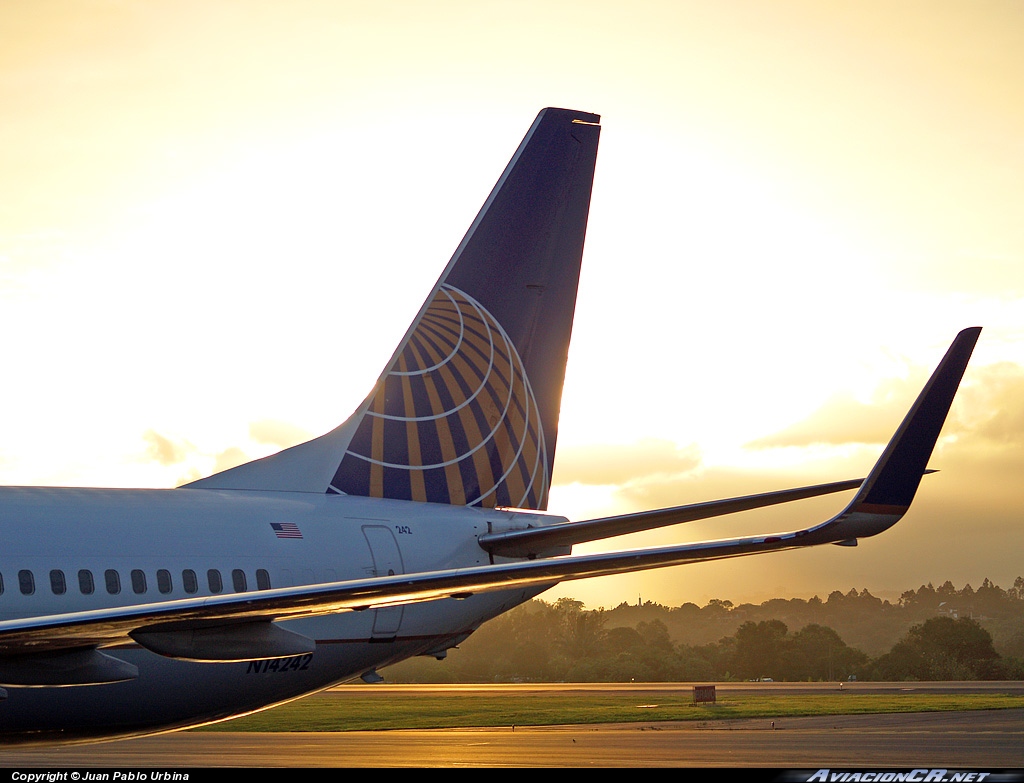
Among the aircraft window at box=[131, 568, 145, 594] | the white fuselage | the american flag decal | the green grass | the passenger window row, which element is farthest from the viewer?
the green grass

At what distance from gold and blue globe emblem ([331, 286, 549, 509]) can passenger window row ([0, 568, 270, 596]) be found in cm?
274

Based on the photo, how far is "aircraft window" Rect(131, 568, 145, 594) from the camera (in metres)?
12.3

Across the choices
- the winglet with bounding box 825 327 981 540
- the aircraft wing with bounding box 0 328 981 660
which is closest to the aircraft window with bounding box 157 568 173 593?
the aircraft wing with bounding box 0 328 981 660

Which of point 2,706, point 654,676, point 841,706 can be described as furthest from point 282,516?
point 654,676

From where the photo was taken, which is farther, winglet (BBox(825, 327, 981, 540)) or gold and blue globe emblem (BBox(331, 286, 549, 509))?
gold and blue globe emblem (BBox(331, 286, 549, 509))

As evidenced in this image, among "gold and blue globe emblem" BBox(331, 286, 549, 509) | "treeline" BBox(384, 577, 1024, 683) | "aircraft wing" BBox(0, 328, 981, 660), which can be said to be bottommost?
"treeline" BBox(384, 577, 1024, 683)

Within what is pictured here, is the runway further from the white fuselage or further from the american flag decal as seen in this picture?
the american flag decal

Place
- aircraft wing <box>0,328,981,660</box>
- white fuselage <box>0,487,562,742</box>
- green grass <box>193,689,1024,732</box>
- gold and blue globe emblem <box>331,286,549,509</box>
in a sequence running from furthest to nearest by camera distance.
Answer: green grass <box>193,689,1024,732</box>
gold and blue globe emblem <box>331,286,549,509</box>
white fuselage <box>0,487,562,742</box>
aircraft wing <box>0,328,981,660</box>

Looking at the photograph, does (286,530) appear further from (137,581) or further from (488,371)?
(488,371)

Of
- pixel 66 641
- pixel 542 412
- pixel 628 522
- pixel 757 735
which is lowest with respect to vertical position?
pixel 757 735

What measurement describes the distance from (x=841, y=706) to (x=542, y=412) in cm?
2171

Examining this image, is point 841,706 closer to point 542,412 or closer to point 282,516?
point 542,412

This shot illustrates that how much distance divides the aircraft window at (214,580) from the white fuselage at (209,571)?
2 cm
